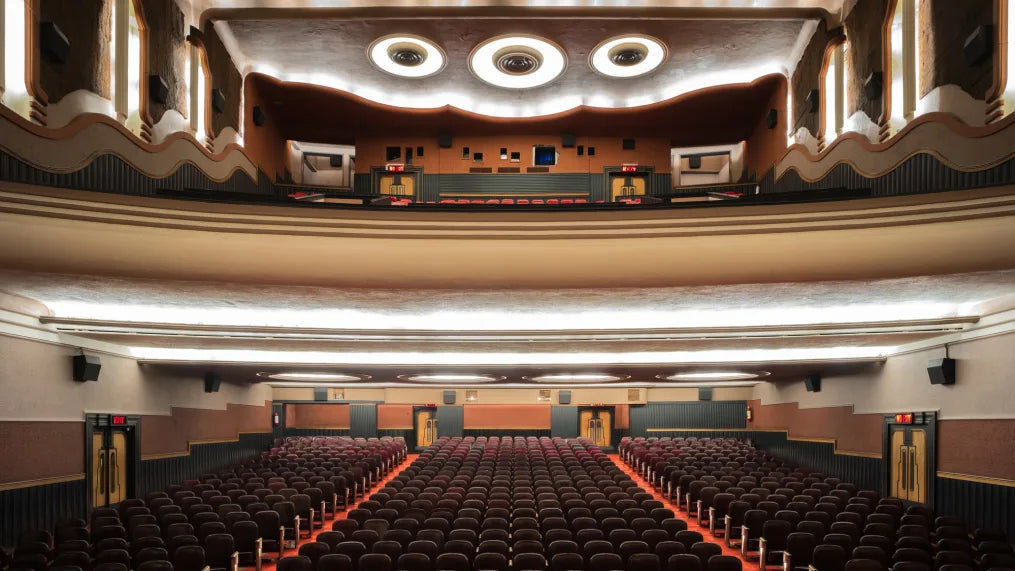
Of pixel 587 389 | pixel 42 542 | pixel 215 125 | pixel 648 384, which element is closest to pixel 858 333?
pixel 42 542

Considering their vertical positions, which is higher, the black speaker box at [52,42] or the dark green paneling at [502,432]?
the black speaker box at [52,42]

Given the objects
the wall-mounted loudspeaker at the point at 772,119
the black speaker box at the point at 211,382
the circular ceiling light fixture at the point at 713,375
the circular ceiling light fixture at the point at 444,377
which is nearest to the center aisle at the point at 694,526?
the circular ceiling light fixture at the point at 713,375

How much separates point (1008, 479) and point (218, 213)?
502 inches

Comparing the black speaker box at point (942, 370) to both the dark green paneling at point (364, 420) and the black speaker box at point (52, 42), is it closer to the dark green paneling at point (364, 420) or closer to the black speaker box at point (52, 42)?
the black speaker box at point (52, 42)

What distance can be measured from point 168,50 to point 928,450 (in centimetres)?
1754

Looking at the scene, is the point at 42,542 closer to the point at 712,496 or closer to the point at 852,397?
the point at 712,496

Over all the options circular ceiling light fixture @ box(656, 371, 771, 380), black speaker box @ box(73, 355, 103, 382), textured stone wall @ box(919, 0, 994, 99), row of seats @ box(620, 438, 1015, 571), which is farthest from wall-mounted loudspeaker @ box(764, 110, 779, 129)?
black speaker box @ box(73, 355, 103, 382)

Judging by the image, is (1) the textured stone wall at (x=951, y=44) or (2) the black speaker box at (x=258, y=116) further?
(2) the black speaker box at (x=258, y=116)

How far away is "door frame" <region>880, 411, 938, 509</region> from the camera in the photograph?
13.9 meters

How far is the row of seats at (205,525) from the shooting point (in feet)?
27.1

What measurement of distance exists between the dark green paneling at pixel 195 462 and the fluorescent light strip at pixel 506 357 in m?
3.09

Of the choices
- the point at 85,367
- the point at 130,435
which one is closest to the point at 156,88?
the point at 85,367

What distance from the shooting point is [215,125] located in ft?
54.1

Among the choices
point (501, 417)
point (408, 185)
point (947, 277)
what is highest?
point (408, 185)
